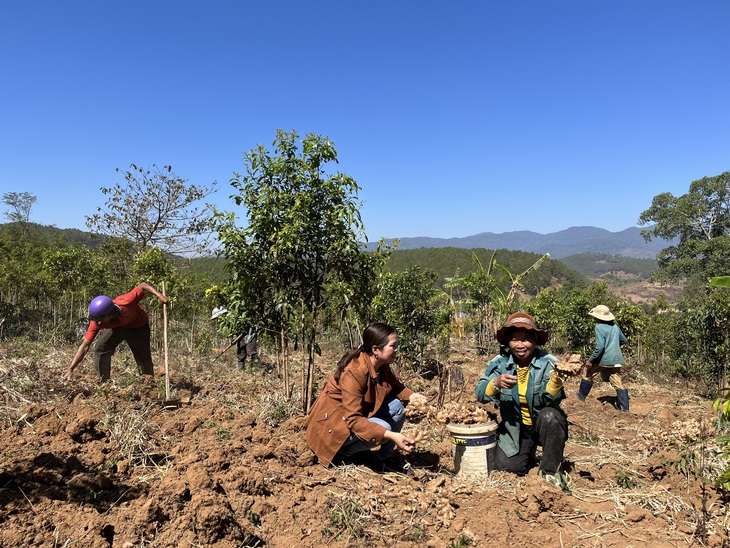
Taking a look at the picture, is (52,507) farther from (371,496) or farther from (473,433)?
(473,433)

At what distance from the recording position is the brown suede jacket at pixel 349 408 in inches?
127

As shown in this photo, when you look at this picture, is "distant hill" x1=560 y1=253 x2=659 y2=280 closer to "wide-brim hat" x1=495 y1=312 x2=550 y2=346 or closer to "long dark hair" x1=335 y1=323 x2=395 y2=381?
"wide-brim hat" x1=495 y1=312 x2=550 y2=346

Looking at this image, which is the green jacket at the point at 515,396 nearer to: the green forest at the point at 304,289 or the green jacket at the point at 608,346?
the green forest at the point at 304,289

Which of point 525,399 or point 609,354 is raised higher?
point 525,399

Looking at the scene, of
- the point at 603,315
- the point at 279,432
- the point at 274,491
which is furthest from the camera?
the point at 603,315

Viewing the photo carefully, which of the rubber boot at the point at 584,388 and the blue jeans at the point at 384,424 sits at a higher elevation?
the blue jeans at the point at 384,424

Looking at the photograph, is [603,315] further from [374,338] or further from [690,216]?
[690,216]

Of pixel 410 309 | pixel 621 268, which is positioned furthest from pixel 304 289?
pixel 621 268

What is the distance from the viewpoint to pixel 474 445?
10.9 feet

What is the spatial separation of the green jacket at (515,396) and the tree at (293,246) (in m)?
1.73

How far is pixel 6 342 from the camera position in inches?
372

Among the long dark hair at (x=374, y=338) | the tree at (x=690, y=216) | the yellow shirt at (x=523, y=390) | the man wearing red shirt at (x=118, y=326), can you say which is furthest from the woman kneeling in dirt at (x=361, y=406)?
the tree at (x=690, y=216)

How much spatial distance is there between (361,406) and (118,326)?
10.9 ft

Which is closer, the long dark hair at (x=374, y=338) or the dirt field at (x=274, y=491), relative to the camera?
the dirt field at (x=274, y=491)
